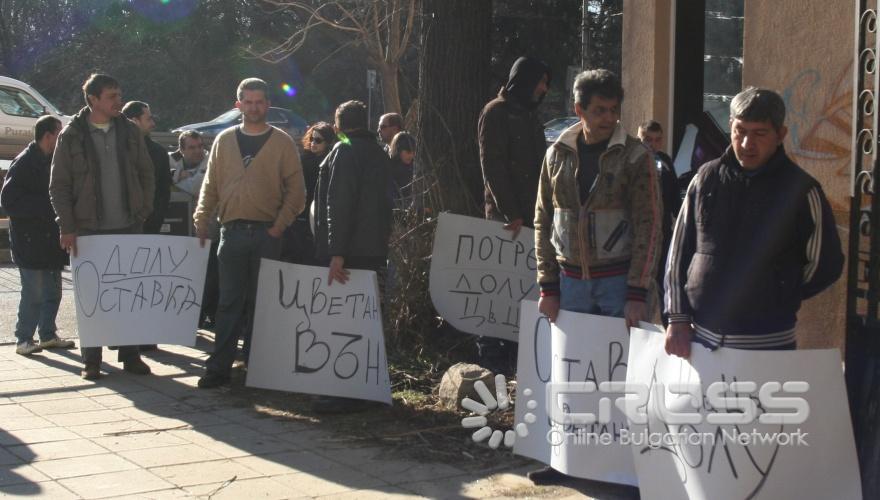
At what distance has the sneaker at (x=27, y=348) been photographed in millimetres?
8562

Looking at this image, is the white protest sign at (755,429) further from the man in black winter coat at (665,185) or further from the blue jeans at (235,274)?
Answer: the blue jeans at (235,274)

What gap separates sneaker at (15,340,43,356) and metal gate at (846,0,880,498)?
6.21 meters

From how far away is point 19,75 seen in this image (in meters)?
43.1

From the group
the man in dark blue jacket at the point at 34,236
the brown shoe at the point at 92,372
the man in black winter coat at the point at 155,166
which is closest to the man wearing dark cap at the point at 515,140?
the brown shoe at the point at 92,372

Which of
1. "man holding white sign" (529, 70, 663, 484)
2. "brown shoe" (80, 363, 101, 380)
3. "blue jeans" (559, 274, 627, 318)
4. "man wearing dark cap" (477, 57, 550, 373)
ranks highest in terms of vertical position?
"man wearing dark cap" (477, 57, 550, 373)

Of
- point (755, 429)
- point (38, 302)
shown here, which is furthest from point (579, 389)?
point (38, 302)

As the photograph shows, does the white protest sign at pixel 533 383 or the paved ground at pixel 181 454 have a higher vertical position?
the white protest sign at pixel 533 383

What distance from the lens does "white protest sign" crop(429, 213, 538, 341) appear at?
24.1 ft

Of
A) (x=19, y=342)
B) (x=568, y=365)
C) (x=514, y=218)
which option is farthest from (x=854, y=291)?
(x=19, y=342)

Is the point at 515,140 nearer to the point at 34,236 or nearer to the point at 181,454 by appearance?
the point at 181,454

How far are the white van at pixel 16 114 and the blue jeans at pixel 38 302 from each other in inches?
511

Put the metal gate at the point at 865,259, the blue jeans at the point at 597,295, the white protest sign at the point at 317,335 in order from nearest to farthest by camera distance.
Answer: the metal gate at the point at 865,259, the blue jeans at the point at 597,295, the white protest sign at the point at 317,335

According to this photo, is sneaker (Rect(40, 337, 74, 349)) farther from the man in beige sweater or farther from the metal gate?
the metal gate

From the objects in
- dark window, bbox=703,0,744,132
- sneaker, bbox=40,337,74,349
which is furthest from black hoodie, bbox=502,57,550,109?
sneaker, bbox=40,337,74,349
